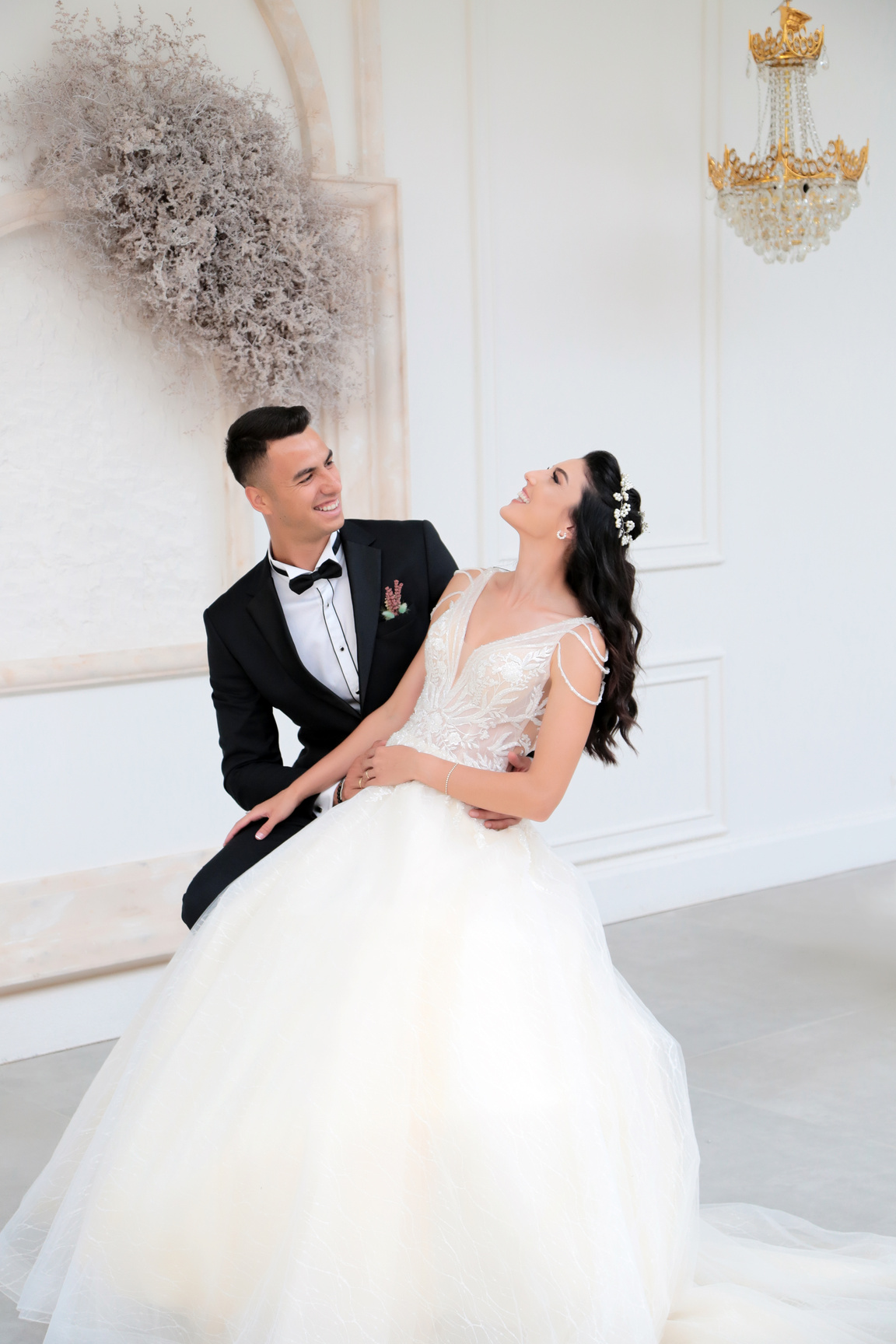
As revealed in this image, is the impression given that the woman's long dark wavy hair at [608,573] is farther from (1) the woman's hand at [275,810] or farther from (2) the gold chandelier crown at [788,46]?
(2) the gold chandelier crown at [788,46]

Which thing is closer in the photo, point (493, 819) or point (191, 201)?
point (493, 819)

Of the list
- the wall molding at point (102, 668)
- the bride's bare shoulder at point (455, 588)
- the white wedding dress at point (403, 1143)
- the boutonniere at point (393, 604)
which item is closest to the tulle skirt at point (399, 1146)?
the white wedding dress at point (403, 1143)

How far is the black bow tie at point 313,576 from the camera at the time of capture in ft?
8.86

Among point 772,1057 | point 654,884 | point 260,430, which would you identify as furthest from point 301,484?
point 654,884

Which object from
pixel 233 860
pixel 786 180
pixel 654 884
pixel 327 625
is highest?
pixel 786 180

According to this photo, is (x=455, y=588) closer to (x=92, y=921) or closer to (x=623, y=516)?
(x=623, y=516)

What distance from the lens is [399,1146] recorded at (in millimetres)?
1910

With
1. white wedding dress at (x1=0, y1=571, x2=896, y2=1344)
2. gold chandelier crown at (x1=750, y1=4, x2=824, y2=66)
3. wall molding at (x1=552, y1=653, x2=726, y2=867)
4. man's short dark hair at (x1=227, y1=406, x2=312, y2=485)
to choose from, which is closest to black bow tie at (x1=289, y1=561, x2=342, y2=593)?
man's short dark hair at (x1=227, y1=406, x2=312, y2=485)

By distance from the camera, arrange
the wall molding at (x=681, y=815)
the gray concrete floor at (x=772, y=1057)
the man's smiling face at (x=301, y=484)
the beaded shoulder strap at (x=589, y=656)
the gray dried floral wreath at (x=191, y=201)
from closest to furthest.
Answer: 1. the beaded shoulder strap at (x=589, y=656)
2. the man's smiling face at (x=301, y=484)
3. the gray concrete floor at (x=772, y=1057)
4. the gray dried floral wreath at (x=191, y=201)
5. the wall molding at (x=681, y=815)

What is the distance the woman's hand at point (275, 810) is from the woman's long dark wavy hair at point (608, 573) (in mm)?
658

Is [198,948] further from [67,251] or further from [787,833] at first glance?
[787,833]

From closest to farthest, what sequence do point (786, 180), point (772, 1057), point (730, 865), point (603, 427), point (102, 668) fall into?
point (772, 1057), point (102, 668), point (786, 180), point (603, 427), point (730, 865)

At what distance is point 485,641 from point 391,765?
28cm

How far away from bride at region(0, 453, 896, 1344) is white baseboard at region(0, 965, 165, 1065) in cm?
139
